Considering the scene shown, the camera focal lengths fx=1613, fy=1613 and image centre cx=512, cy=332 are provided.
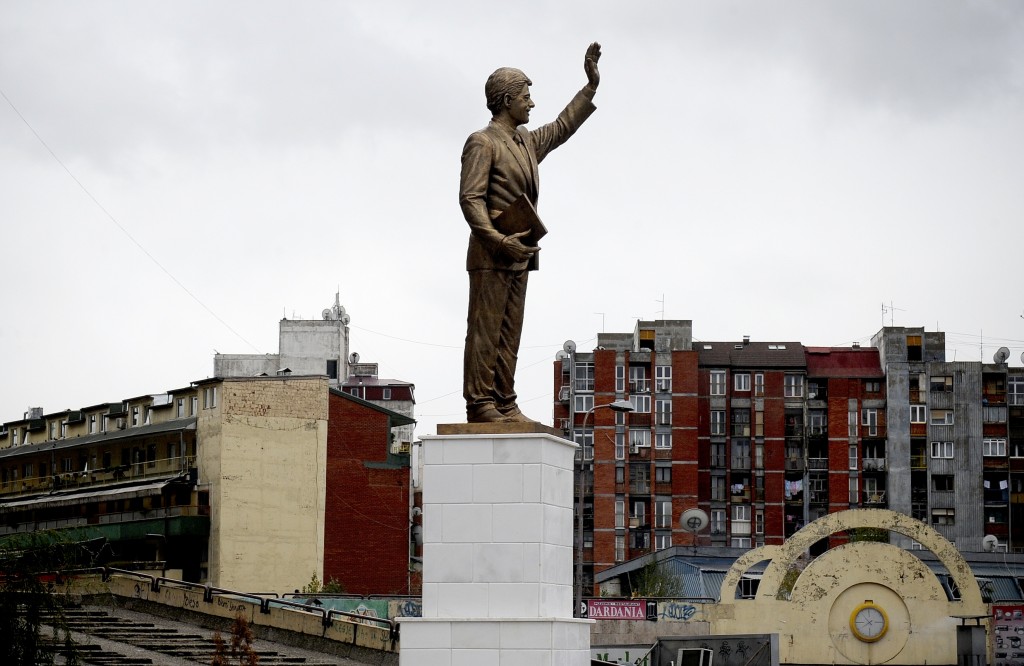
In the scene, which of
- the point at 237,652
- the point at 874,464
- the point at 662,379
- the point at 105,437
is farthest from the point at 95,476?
the point at 874,464

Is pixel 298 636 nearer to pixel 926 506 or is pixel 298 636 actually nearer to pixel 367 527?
pixel 367 527

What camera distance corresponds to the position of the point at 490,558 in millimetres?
17172

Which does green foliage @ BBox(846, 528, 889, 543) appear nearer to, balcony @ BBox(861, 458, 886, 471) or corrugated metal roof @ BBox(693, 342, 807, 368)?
balcony @ BBox(861, 458, 886, 471)

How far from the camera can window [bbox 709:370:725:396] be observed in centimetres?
11388

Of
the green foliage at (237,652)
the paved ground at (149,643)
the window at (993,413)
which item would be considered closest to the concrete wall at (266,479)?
the paved ground at (149,643)

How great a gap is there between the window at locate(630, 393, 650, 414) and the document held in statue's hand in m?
93.2

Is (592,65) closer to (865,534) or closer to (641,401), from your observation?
(865,534)

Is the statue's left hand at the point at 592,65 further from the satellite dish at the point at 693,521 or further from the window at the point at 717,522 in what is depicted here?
the window at the point at 717,522

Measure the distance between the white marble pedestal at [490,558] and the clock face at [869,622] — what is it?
4036cm

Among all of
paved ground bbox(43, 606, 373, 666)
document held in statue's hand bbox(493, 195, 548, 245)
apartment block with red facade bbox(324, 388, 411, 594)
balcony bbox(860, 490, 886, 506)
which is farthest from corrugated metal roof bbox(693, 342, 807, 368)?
document held in statue's hand bbox(493, 195, 548, 245)

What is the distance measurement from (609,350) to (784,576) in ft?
186

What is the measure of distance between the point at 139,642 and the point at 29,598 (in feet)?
34.7

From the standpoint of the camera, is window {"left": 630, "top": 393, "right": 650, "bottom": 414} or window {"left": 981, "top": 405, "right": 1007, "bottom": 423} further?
window {"left": 981, "top": 405, "right": 1007, "bottom": 423}

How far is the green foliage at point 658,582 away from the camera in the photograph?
73.4m
